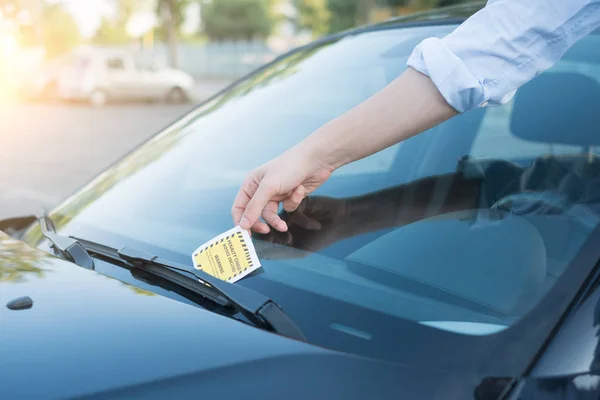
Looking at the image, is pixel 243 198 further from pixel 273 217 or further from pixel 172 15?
pixel 172 15

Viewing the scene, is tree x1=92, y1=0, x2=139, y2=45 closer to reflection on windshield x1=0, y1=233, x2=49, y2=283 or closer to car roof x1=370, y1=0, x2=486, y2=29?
car roof x1=370, y1=0, x2=486, y2=29

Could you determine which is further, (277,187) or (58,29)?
(58,29)

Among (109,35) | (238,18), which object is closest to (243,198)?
(238,18)

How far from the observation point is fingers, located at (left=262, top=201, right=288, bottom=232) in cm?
147

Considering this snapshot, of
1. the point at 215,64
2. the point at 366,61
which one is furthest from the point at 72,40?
the point at 366,61

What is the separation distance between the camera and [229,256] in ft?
4.72

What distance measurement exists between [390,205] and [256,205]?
12.7 inches

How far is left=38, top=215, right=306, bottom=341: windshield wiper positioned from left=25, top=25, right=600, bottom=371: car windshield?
5cm

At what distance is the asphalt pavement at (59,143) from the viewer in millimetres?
7387

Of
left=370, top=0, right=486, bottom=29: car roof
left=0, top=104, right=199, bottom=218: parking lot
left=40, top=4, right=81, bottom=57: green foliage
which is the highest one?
left=40, top=4, right=81, bottom=57: green foliage

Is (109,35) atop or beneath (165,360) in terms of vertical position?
atop

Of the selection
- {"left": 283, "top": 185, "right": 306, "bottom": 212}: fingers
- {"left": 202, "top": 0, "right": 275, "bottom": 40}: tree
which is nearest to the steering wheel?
{"left": 283, "top": 185, "right": 306, "bottom": 212}: fingers

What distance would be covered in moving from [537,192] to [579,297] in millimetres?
396

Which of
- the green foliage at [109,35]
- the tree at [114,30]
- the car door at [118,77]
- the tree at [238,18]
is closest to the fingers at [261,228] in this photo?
the car door at [118,77]
